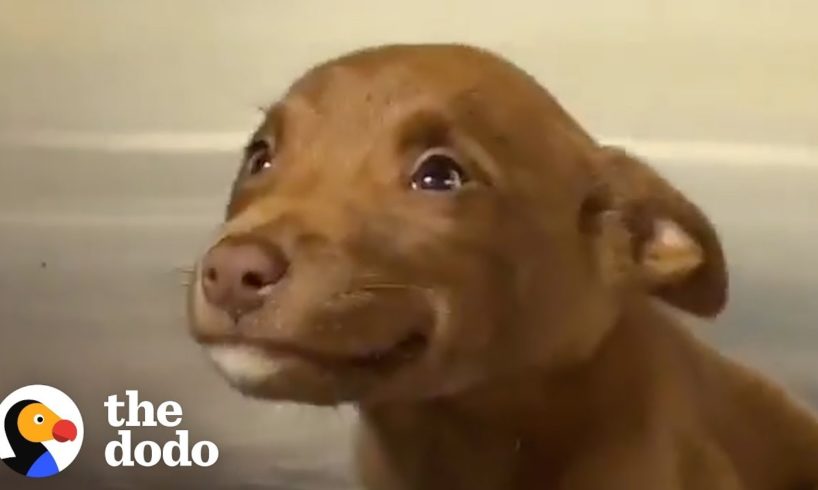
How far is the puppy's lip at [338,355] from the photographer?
594mm

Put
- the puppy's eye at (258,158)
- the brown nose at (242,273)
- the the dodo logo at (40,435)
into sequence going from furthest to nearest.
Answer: the the dodo logo at (40,435) → the puppy's eye at (258,158) → the brown nose at (242,273)

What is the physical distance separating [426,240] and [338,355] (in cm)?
7

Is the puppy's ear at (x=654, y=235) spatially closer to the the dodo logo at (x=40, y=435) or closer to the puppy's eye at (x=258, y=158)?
the puppy's eye at (x=258, y=158)

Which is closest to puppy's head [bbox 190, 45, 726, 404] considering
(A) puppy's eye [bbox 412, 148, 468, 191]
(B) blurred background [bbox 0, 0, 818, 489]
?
(A) puppy's eye [bbox 412, 148, 468, 191]

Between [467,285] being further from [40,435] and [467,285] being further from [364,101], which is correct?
[40,435]

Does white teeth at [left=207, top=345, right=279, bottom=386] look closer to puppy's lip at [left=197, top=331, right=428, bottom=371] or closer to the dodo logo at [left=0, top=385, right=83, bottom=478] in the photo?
puppy's lip at [left=197, top=331, right=428, bottom=371]

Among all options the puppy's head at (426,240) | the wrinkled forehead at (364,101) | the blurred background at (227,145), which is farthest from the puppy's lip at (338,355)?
the blurred background at (227,145)

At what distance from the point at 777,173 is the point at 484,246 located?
0.43 meters

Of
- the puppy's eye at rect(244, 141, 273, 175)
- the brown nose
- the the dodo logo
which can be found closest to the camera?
the brown nose

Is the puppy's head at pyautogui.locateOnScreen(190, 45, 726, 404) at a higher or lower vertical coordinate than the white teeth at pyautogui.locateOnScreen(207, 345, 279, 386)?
higher

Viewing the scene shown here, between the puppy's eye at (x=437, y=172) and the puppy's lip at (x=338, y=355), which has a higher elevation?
the puppy's eye at (x=437, y=172)

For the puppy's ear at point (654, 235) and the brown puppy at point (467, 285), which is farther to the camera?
the puppy's ear at point (654, 235)

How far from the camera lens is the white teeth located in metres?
0.60

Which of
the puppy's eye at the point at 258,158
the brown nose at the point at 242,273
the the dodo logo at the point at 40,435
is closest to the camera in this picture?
the brown nose at the point at 242,273
